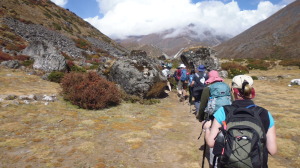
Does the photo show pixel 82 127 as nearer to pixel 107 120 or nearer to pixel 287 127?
pixel 107 120

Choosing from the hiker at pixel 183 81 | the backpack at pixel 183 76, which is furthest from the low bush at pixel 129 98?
the backpack at pixel 183 76

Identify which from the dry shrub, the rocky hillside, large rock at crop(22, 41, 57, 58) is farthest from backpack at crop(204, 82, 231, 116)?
the rocky hillside

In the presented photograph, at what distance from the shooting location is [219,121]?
3.01m

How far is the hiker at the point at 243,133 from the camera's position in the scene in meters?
2.56

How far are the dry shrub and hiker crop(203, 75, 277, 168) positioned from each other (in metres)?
7.28

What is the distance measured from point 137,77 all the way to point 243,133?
957cm

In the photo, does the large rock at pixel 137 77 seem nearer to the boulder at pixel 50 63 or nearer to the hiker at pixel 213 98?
the boulder at pixel 50 63

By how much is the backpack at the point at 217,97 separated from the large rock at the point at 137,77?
7422 millimetres

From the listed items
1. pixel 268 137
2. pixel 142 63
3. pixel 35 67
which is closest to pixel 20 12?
pixel 35 67

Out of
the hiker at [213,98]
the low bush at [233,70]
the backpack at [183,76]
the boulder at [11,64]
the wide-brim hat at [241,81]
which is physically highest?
the low bush at [233,70]

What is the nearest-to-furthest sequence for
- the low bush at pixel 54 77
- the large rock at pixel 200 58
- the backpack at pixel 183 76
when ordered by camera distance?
the backpack at pixel 183 76, the low bush at pixel 54 77, the large rock at pixel 200 58

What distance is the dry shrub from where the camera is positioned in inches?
363

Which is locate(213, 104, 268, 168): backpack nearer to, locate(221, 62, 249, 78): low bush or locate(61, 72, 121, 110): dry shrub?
locate(61, 72, 121, 110): dry shrub

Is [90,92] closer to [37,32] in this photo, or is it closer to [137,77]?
[137,77]
